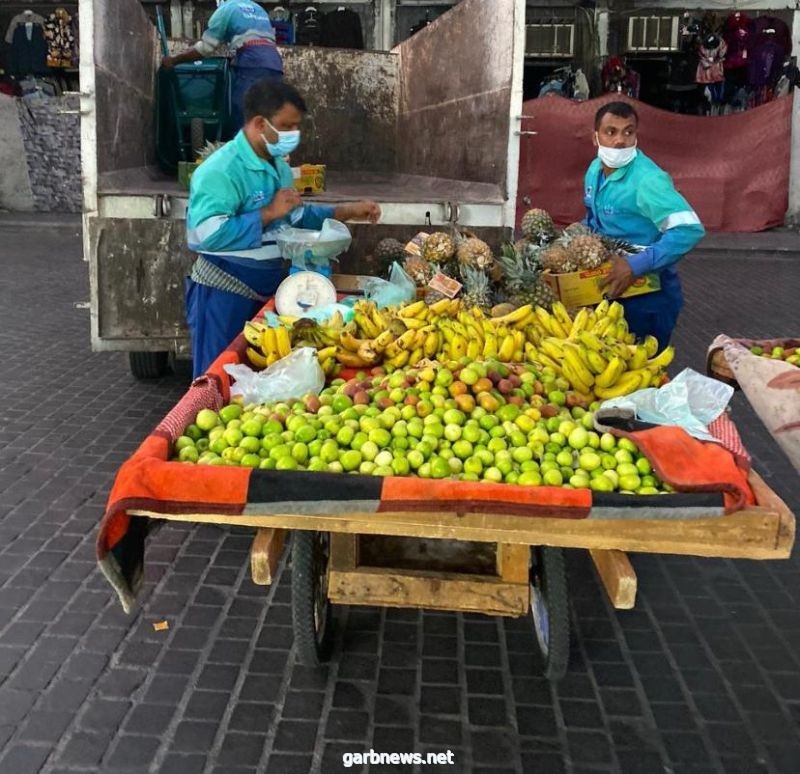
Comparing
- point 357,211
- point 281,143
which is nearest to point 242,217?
point 281,143

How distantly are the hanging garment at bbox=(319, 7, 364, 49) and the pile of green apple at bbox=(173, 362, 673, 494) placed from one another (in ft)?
37.7

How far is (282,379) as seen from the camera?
306 cm

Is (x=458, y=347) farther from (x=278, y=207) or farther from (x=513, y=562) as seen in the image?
(x=278, y=207)

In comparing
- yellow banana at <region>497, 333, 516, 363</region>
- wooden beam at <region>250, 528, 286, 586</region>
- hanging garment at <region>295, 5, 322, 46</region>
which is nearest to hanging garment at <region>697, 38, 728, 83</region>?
hanging garment at <region>295, 5, 322, 46</region>

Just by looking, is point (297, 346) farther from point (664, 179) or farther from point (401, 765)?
point (664, 179)

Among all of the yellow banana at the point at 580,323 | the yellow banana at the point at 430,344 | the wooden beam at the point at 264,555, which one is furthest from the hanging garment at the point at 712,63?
the wooden beam at the point at 264,555

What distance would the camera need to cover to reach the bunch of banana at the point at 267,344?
3434 millimetres

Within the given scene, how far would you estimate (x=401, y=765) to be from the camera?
8.79 feet

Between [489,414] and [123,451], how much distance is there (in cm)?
296

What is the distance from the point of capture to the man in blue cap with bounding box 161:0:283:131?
6.85m

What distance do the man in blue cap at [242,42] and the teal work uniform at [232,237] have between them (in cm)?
284

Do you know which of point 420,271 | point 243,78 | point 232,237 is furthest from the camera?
point 243,78

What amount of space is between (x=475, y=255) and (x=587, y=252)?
21.9 inches

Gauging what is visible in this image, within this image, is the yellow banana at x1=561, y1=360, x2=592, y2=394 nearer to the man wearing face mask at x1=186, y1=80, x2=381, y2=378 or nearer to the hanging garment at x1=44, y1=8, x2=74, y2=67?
the man wearing face mask at x1=186, y1=80, x2=381, y2=378
